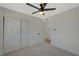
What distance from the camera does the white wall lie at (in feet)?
10.5

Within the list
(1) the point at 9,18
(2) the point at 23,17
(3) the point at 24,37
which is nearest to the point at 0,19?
(1) the point at 9,18

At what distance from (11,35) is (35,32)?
6.36 feet

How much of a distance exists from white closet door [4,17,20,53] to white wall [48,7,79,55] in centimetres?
239

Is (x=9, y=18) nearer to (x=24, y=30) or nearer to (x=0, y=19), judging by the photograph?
(x=0, y=19)

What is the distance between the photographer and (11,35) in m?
3.47

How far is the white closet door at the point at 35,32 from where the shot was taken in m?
4.69

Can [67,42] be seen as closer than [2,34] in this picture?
No

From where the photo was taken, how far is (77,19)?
315 centimetres

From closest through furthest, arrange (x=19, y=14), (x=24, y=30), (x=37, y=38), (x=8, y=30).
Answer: (x=8, y=30) < (x=19, y=14) < (x=24, y=30) < (x=37, y=38)

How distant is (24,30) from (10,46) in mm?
1210

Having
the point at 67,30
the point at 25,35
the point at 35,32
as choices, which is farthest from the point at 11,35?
the point at 67,30

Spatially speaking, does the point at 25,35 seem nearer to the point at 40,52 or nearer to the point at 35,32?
the point at 35,32

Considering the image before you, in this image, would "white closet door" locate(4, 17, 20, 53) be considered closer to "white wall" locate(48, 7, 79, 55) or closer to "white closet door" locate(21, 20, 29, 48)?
"white closet door" locate(21, 20, 29, 48)

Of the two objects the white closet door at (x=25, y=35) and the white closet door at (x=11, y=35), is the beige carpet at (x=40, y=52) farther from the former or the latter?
the white closet door at (x=25, y=35)
